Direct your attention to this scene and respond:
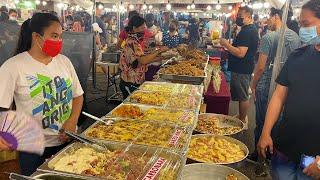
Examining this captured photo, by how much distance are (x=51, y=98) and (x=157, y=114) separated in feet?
4.06

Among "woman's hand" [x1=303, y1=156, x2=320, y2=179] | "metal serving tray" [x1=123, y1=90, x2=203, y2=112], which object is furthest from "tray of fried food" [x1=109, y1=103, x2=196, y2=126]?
"woman's hand" [x1=303, y1=156, x2=320, y2=179]

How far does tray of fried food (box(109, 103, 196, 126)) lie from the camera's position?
3191mm

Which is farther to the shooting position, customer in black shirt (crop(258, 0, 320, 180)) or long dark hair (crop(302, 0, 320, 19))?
long dark hair (crop(302, 0, 320, 19))

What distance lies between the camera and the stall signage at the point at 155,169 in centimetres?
203

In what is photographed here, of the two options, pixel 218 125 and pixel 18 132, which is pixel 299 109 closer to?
pixel 218 125

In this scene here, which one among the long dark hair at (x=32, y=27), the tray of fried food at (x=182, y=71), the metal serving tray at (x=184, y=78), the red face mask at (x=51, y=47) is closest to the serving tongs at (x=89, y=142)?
the red face mask at (x=51, y=47)

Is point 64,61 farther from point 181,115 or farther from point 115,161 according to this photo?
point 181,115

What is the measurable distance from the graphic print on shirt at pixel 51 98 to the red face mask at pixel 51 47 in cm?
19

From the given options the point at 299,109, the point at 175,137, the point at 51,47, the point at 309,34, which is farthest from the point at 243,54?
the point at 51,47

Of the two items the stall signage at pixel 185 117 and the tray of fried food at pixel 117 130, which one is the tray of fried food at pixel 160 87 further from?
the tray of fried food at pixel 117 130

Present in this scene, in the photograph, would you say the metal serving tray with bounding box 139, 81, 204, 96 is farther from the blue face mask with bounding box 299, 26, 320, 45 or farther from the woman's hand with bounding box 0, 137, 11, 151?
the woman's hand with bounding box 0, 137, 11, 151

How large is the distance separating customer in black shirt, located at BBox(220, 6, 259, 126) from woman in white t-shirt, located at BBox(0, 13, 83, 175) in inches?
165

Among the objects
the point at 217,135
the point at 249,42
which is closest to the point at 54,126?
the point at 217,135

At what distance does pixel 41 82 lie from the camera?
2.48 meters
